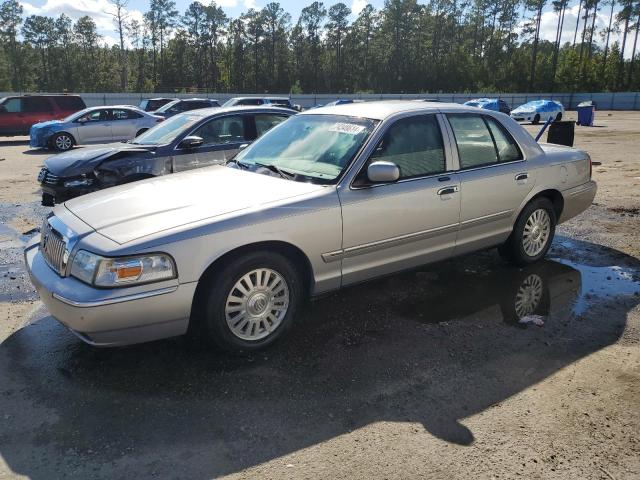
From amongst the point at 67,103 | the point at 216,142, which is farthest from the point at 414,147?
the point at 67,103

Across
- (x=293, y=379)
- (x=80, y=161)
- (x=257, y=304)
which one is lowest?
(x=293, y=379)

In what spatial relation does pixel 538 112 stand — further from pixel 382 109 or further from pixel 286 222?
pixel 286 222

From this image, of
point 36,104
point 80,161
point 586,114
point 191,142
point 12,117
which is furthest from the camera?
point 586,114

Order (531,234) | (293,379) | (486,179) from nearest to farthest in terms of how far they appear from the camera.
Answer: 1. (293,379)
2. (486,179)
3. (531,234)

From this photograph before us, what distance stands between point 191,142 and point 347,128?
361 centimetres

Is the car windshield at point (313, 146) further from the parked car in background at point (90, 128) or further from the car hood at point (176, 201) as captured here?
the parked car in background at point (90, 128)

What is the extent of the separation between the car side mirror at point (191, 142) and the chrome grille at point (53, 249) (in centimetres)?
360

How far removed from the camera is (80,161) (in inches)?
298

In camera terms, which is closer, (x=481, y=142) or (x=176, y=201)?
(x=176, y=201)

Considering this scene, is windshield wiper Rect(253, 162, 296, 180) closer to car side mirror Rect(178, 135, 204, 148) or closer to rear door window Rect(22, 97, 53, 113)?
car side mirror Rect(178, 135, 204, 148)

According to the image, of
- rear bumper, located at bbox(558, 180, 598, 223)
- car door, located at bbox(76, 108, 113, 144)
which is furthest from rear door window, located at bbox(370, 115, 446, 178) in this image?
car door, located at bbox(76, 108, 113, 144)

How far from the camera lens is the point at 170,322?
10.9 ft

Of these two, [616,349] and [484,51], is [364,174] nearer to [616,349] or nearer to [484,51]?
[616,349]

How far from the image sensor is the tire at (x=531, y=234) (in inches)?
210
